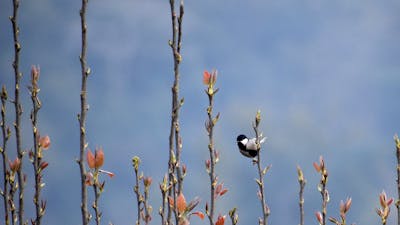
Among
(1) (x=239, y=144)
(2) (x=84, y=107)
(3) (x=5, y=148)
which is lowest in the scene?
(1) (x=239, y=144)

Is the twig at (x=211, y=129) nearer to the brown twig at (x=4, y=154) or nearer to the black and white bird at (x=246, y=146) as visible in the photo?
the brown twig at (x=4, y=154)

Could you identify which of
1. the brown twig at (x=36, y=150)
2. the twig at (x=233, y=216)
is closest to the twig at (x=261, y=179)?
the twig at (x=233, y=216)

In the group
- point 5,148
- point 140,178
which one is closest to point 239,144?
point 140,178

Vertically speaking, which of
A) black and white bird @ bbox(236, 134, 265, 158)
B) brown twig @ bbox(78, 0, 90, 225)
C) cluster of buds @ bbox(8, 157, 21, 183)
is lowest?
black and white bird @ bbox(236, 134, 265, 158)

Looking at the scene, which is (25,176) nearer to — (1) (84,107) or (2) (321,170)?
(1) (84,107)

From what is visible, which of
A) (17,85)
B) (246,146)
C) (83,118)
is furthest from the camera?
(246,146)

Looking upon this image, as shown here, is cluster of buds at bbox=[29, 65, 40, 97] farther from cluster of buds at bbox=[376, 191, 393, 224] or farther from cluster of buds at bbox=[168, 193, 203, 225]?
cluster of buds at bbox=[376, 191, 393, 224]

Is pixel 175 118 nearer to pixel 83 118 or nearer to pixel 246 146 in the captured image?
pixel 83 118

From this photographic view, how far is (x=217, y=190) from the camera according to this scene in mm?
3109

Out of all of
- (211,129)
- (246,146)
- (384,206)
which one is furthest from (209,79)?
(246,146)

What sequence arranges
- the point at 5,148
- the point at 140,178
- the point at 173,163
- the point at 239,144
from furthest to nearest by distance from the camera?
the point at 239,144 < the point at 140,178 < the point at 5,148 < the point at 173,163

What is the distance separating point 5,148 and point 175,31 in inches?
53.1

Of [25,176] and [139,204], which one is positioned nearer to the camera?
[25,176]

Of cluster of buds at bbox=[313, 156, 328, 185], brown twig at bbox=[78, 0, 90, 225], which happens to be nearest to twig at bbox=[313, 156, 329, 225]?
cluster of buds at bbox=[313, 156, 328, 185]
